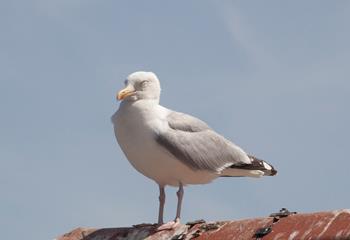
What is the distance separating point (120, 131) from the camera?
49.9 ft

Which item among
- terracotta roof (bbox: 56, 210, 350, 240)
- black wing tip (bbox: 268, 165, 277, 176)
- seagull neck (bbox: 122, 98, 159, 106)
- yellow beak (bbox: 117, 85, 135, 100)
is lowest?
terracotta roof (bbox: 56, 210, 350, 240)

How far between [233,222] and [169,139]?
7.12ft

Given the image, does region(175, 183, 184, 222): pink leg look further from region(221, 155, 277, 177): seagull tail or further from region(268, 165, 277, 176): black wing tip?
region(268, 165, 277, 176): black wing tip

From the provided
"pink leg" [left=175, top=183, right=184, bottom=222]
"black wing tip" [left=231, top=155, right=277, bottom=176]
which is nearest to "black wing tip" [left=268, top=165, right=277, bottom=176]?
"black wing tip" [left=231, top=155, right=277, bottom=176]

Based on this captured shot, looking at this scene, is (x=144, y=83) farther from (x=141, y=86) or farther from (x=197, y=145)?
(x=197, y=145)

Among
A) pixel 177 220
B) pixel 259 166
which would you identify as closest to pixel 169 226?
pixel 177 220

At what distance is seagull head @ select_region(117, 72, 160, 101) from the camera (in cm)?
1560

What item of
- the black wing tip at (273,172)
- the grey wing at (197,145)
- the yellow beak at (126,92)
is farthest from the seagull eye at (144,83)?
the black wing tip at (273,172)

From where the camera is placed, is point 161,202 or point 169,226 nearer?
point 169,226

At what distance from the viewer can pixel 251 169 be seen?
1652 centimetres

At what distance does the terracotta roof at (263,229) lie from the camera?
11625 millimetres

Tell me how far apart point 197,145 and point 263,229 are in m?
3.43

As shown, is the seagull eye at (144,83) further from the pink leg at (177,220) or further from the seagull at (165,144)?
the pink leg at (177,220)

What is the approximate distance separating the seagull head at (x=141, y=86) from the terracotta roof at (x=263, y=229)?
205cm
